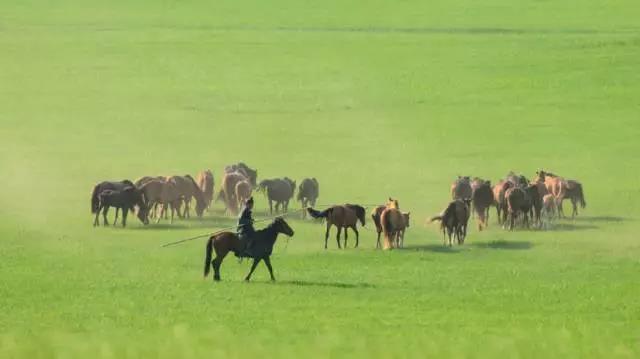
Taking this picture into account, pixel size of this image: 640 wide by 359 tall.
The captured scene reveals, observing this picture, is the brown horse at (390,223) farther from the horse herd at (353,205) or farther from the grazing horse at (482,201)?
the grazing horse at (482,201)

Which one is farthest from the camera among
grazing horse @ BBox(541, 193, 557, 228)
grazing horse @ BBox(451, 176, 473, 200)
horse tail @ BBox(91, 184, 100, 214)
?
grazing horse @ BBox(451, 176, 473, 200)

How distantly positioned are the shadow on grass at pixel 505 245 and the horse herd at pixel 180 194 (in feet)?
22.6

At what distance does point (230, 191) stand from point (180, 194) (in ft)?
5.20

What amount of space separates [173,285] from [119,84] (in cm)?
4173

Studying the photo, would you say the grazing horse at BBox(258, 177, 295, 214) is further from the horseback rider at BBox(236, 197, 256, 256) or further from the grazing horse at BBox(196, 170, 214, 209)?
the horseback rider at BBox(236, 197, 256, 256)

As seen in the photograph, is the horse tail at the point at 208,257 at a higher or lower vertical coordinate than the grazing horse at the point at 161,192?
lower

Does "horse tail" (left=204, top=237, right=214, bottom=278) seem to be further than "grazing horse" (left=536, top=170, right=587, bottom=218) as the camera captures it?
No

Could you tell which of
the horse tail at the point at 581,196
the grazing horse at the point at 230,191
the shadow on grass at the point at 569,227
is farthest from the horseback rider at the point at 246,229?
the horse tail at the point at 581,196

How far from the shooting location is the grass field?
80.9 feet

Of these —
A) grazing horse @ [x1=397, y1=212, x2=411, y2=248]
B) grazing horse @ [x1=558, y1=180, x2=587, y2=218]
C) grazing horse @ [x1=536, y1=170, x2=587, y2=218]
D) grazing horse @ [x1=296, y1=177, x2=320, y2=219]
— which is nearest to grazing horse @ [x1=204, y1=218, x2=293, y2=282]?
grazing horse @ [x1=397, y1=212, x2=411, y2=248]

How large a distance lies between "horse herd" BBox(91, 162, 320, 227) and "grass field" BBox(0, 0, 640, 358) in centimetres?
57

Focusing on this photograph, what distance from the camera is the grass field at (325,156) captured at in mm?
24656

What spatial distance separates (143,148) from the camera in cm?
5369

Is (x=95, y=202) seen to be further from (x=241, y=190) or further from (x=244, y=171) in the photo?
(x=244, y=171)
